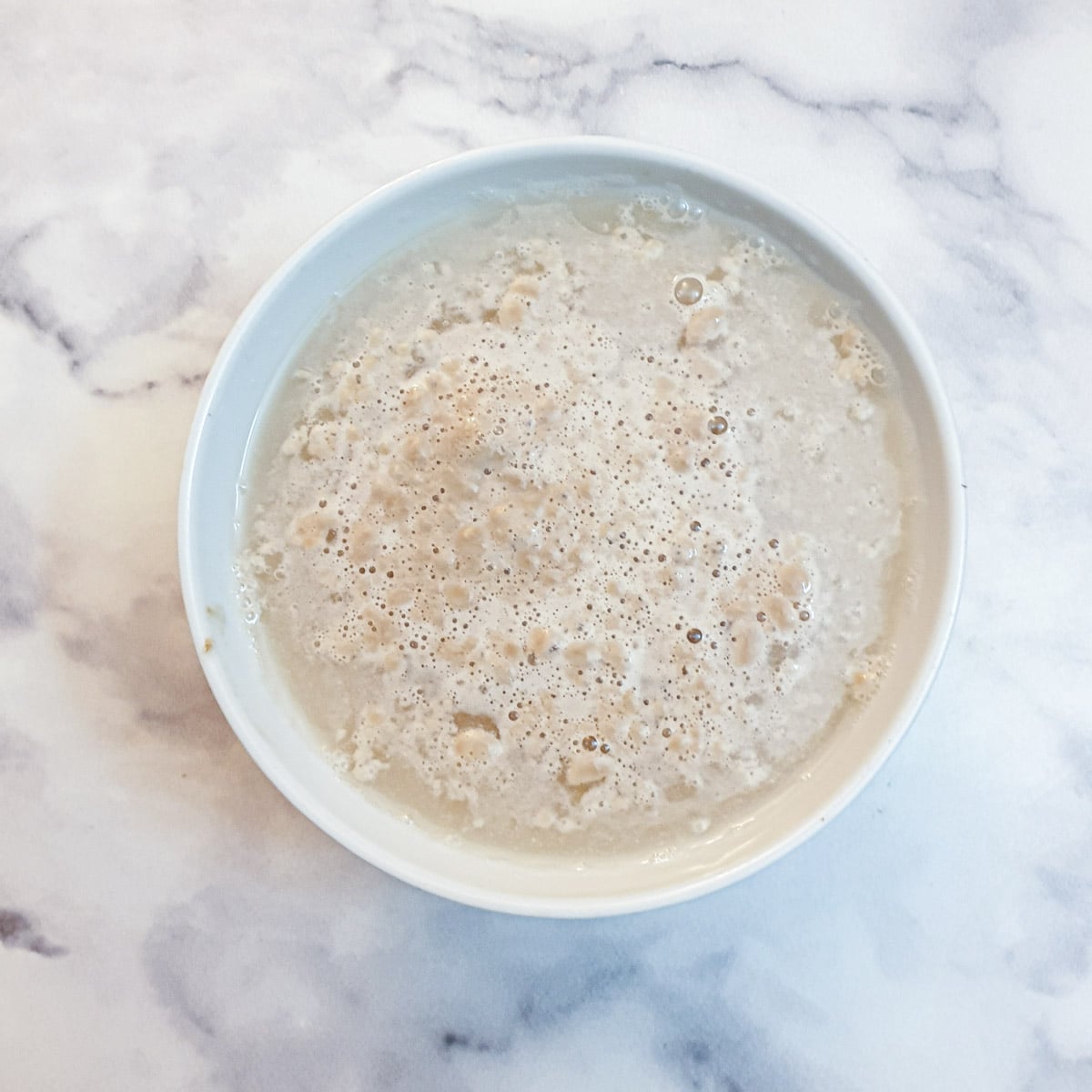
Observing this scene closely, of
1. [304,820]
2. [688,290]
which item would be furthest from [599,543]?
[304,820]

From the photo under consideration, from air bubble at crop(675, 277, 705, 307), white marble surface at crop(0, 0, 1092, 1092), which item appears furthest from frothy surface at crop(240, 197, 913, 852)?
white marble surface at crop(0, 0, 1092, 1092)

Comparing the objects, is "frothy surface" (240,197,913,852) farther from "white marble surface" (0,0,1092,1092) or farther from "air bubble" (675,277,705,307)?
"white marble surface" (0,0,1092,1092)

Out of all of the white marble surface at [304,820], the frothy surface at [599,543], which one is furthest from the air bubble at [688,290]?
the white marble surface at [304,820]

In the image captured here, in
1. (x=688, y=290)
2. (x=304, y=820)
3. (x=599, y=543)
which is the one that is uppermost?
(x=688, y=290)

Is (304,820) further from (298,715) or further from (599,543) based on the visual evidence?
(599,543)

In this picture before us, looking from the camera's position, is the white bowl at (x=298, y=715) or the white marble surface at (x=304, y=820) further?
the white marble surface at (x=304, y=820)

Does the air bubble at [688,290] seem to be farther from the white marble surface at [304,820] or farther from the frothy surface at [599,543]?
the white marble surface at [304,820]
